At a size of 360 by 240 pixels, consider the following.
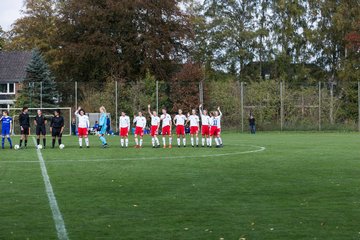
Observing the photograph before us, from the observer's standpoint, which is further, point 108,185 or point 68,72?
point 68,72

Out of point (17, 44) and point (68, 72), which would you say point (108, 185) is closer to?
point (68, 72)

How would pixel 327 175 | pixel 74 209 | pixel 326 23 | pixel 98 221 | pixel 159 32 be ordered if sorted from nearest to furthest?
pixel 98 221
pixel 74 209
pixel 327 175
pixel 159 32
pixel 326 23

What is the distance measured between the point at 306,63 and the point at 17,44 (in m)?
34.2

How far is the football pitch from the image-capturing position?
9.28 meters

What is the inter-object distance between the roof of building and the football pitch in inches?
2219

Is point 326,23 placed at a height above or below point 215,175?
above

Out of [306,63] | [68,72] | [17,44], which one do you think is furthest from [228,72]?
[17,44]

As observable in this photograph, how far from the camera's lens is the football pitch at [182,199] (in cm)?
928

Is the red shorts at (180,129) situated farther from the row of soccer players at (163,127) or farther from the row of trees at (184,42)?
the row of trees at (184,42)

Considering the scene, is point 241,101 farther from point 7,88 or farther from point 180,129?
point 7,88

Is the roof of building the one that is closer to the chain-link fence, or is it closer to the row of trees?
the row of trees

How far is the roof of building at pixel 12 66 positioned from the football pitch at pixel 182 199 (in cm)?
5636

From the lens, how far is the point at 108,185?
47.6ft

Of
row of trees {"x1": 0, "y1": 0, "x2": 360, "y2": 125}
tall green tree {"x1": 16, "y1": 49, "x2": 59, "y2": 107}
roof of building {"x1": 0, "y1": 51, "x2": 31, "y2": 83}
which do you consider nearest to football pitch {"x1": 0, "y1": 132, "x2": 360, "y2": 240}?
tall green tree {"x1": 16, "y1": 49, "x2": 59, "y2": 107}
